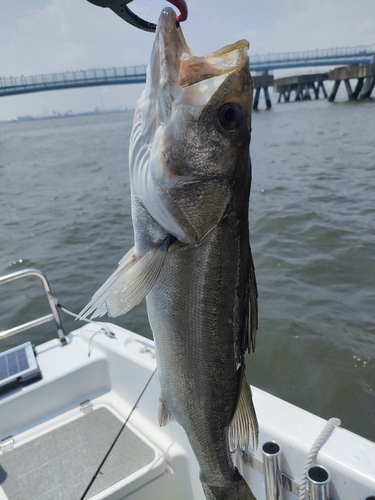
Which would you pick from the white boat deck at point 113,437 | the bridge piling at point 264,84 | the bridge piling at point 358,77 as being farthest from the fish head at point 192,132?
the bridge piling at point 264,84

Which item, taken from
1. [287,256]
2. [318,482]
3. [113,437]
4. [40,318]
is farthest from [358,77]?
[318,482]

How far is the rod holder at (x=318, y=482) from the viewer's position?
2.05m

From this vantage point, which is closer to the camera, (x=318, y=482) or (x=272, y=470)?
(x=318, y=482)

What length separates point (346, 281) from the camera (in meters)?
7.36

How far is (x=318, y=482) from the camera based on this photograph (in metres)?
2.05

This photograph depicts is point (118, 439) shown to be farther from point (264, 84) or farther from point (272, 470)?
point (264, 84)

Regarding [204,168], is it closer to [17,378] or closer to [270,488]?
[270,488]

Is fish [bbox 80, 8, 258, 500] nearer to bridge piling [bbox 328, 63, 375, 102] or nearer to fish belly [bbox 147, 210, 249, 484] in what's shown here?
fish belly [bbox 147, 210, 249, 484]

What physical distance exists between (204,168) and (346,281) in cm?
658

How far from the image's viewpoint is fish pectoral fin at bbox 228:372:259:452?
5.44ft

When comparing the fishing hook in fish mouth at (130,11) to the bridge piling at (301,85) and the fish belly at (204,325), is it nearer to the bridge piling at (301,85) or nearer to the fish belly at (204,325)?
the fish belly at (204,325)

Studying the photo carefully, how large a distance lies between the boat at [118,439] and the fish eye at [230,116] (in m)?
1.72

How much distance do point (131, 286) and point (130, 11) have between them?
89cm

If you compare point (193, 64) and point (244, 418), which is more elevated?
point (193, 64)
